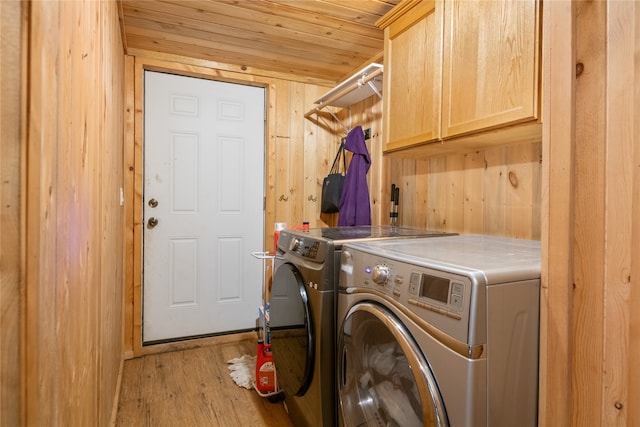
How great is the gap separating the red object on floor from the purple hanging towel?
97 cm

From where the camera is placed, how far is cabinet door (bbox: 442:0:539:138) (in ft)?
Answer: 3.93

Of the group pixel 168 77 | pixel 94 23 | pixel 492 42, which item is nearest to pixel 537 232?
pixel 492 42

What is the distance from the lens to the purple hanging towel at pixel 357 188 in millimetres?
2398

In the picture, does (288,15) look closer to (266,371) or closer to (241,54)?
(241,54)

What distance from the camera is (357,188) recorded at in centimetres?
243

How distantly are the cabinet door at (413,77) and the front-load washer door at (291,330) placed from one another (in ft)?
3.02

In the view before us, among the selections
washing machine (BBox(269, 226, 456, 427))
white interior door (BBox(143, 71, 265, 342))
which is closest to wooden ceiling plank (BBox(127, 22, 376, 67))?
white interior door (BBox(143, 71, 265, 342))

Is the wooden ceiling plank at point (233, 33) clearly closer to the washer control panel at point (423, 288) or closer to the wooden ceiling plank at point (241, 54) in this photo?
the wooden ceiling plank at point (241, 54)

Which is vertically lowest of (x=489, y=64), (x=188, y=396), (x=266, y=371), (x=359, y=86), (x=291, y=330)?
(x=188, y=396)

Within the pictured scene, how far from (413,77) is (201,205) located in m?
1.83

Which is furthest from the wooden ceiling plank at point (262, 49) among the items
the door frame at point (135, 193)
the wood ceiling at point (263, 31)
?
the door frame at point (135, 193)

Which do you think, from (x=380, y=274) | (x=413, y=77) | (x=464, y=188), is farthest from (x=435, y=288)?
(x=413, y=77)

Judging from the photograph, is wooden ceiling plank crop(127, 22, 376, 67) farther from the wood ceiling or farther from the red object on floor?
the red object on floor

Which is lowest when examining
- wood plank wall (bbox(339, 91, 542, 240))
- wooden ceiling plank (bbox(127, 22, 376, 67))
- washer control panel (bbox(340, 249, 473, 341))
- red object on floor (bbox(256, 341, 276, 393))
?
red object on floor (bbox(256, 341, 276, 393))
